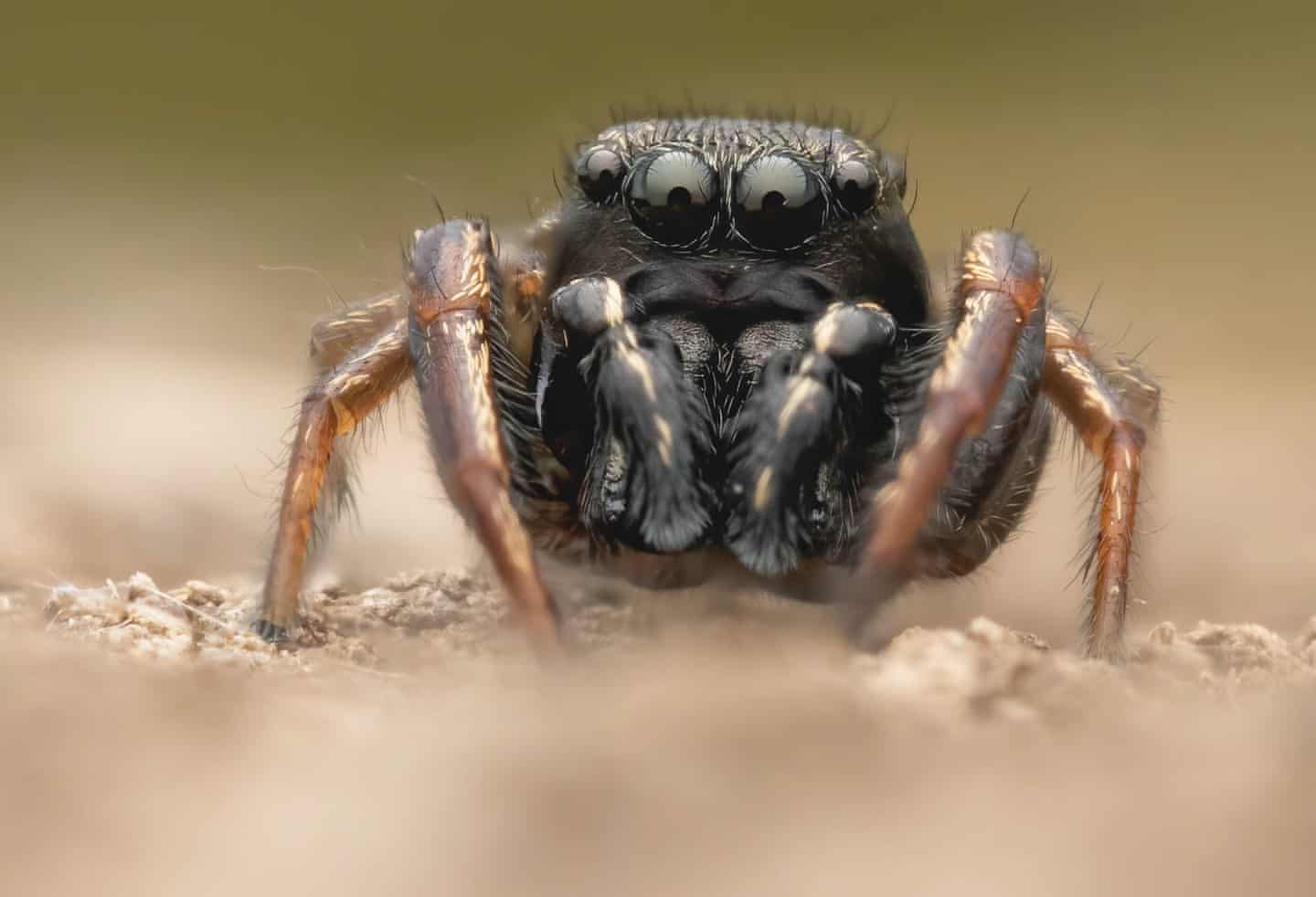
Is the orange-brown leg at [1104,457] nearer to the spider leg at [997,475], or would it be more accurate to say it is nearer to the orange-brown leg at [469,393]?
the spider leg at [997,475]

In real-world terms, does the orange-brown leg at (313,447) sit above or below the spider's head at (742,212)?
below

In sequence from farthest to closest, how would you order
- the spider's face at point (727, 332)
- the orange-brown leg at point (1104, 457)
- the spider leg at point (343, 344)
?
the spider leg at point (343, 344)
the orange-brown leg at point (1104, 457)
the spider's face at point (727, 332)

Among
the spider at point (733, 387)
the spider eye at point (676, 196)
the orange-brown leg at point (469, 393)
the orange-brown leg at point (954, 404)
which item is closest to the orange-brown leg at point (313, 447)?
the spider at point (733, 387)

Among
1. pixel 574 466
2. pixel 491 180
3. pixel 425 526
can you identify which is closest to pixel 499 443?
pixel 574 466

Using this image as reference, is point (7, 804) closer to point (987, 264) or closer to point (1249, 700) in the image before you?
point (1249, 700)

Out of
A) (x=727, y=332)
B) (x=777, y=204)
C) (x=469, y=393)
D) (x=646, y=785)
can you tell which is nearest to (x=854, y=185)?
(x=777, y=204)

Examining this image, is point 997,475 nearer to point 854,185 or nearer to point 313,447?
point 854,185
